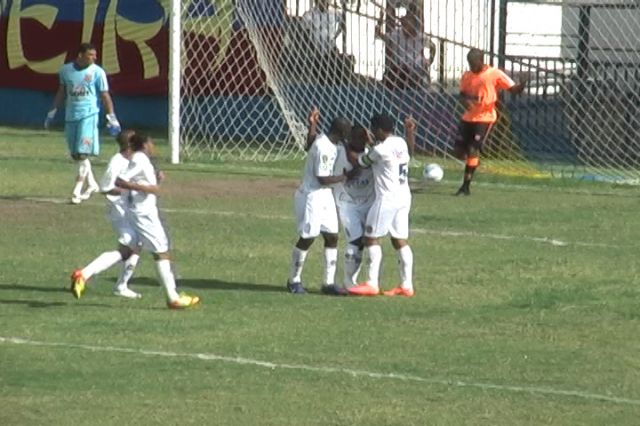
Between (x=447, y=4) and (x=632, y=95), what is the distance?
3731mm

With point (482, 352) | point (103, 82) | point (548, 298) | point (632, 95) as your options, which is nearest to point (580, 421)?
point (482, 352)

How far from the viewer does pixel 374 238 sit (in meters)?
15.4

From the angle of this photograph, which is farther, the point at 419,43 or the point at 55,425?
the point at 419,43

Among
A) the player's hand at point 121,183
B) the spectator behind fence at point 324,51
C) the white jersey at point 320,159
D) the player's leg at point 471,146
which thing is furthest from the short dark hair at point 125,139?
the spectator behind fence at point 324,51

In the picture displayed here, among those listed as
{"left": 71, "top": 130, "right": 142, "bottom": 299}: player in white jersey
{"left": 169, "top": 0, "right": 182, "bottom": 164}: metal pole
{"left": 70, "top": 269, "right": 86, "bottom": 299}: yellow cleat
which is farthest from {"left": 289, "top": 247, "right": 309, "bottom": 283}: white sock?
{"left": 169, "top": 0, "right": 182, "bottom": 164}: metal pole

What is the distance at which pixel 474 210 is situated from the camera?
21578 millimetres

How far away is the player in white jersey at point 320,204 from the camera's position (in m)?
15.4

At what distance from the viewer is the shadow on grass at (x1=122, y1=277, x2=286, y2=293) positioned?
15.8m

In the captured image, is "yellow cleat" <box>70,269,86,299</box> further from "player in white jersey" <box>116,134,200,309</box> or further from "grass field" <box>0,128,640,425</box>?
"player in white jersey" <box>116,134,200,309</box>

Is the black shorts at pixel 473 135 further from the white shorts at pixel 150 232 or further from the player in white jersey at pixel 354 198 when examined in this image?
the white shorts at pixel 150 232

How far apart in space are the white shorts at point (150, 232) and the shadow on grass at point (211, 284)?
1294mm

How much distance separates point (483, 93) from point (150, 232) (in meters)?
9.79

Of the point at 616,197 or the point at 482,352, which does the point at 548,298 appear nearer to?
the point at 482,352

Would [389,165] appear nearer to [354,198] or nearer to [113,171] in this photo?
[354,198]
